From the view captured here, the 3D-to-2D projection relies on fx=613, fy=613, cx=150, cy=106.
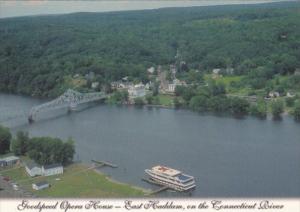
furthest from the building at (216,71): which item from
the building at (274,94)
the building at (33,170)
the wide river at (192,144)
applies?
the building at (33,170)

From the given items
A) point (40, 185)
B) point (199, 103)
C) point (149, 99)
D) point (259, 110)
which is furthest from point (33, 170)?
point (149, 99)

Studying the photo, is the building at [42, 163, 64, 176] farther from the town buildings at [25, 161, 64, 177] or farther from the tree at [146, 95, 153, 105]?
the tree at [146, 95, 153, 105]

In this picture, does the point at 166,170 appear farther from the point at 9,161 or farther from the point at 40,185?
the point at 9,161

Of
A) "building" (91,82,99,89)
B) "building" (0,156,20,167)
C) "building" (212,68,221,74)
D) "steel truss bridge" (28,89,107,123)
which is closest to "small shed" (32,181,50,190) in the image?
"building" (0,156,20,167)

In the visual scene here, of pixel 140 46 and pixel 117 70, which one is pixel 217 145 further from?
pixel 140 46

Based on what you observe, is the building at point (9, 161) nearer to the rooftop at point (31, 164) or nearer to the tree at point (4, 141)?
the rooftop at point (31, 164)
